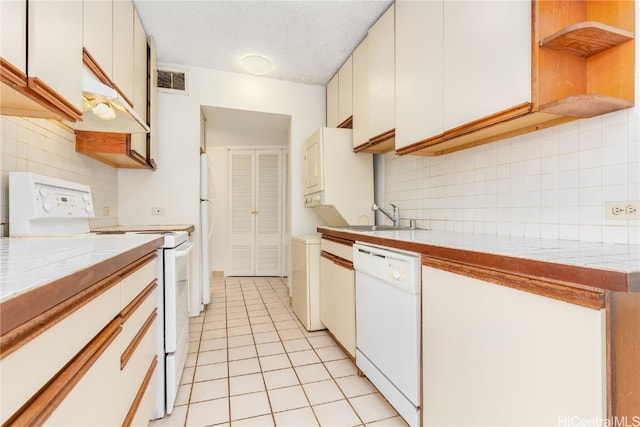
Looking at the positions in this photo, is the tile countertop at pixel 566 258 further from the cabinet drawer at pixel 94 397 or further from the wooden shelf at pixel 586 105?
the cabinet drawer at pixel 94 397

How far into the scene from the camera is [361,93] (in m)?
2.59

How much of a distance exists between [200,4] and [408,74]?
1.55m

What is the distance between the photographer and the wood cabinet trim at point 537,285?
0.68m

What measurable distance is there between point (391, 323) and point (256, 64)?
8.67 feet

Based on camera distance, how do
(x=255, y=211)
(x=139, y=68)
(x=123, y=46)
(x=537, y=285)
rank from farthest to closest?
1. (x=255, y=211)
2. (x=139, y=68)
3. (x=123, y=46)
4. (x=537, y=285)

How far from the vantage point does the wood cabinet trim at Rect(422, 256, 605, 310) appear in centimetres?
68

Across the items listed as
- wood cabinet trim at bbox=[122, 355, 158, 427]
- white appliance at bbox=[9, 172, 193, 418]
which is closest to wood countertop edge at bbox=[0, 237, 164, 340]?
wood cabinet trim at bbox=[122, 355, 158, 427]

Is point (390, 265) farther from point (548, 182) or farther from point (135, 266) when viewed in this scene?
point (135, 266)

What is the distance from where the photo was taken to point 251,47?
8.87ft

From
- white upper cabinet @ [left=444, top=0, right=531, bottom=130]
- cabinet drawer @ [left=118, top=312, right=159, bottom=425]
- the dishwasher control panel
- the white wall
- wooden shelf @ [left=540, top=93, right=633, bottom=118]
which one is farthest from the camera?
the white wall

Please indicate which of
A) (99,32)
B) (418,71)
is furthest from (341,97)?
(99,32)

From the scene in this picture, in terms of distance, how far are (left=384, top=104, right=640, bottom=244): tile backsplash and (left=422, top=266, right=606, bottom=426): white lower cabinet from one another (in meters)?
0.62

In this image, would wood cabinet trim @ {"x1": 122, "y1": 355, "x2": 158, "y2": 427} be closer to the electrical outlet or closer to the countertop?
the countertop

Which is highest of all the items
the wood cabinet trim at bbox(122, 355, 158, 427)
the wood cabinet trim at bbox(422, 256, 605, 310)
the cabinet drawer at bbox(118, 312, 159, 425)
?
the wood cabinet trim at bbox(422, 256, 605, 310)
